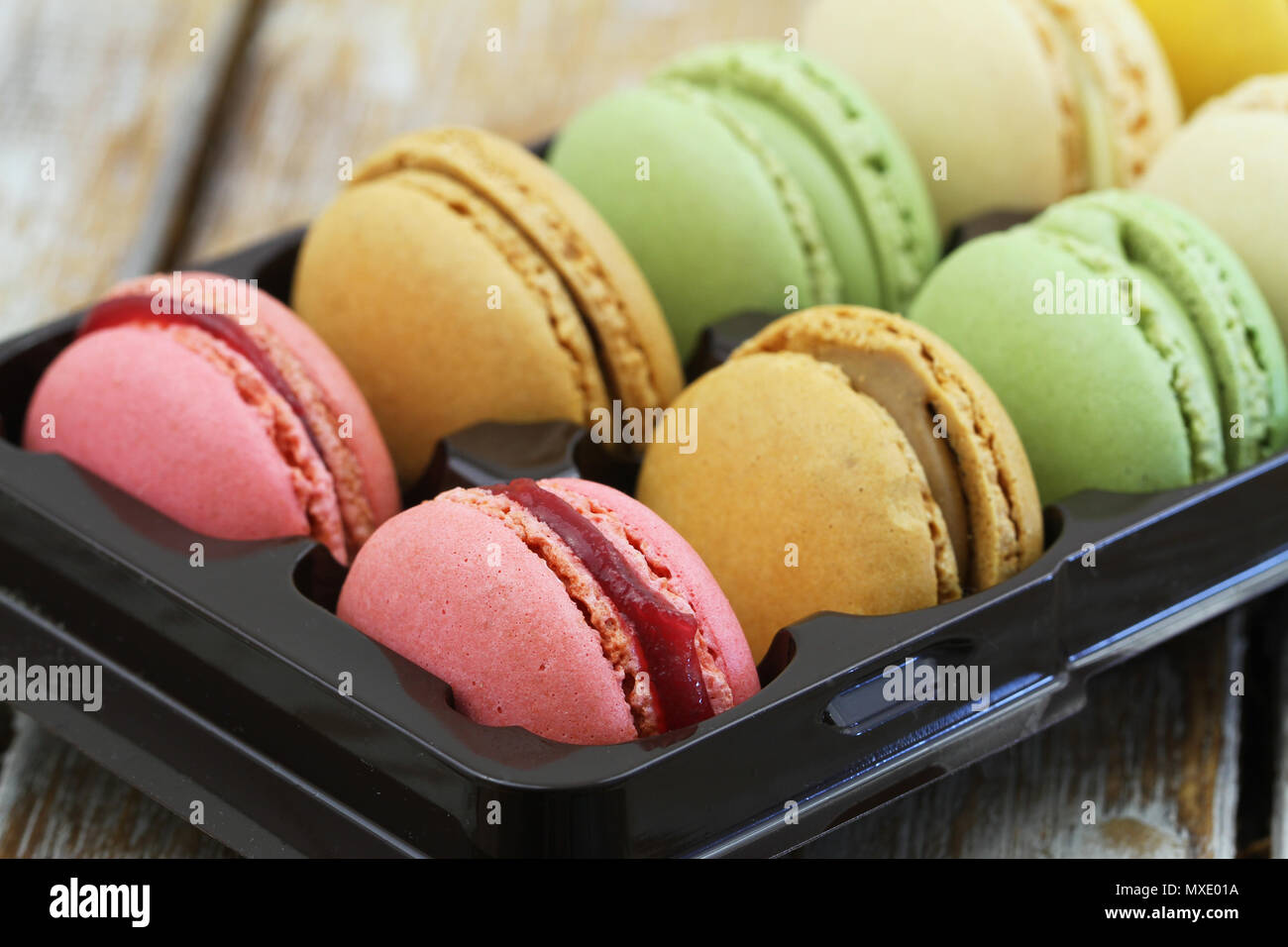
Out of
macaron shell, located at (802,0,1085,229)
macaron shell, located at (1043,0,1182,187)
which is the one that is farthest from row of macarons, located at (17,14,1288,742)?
macaron shell, located at (1043,0,1182,187)

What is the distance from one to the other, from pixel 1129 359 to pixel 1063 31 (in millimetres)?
633

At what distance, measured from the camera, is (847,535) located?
1.24 m

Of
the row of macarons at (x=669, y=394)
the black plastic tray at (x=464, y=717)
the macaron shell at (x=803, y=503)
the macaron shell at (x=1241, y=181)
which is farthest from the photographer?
the macaron shell at (x=1241, y=181)

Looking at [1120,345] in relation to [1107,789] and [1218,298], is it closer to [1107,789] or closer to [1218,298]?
[1218,298]

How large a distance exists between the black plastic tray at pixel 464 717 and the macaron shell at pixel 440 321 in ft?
0.32

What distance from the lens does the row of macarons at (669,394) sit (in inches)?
43.9

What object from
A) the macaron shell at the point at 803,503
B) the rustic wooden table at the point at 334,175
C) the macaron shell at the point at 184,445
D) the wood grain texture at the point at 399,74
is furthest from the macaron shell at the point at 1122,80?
the macaron shell at the point at 184,445

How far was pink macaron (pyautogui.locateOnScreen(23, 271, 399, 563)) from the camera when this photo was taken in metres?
1.31

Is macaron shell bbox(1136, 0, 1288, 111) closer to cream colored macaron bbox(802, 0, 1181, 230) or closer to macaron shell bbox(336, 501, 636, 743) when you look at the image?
cream colored macaron bbox(802, 0, 1181, 230)

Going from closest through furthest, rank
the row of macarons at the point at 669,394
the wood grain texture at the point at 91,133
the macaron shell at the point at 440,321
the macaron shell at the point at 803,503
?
1. the row of macarons at the point at 669,394
2. the macaron shell at the point at 803,503
3. the macaron shell at the point at 440,321
4. the wood grain texture at the point at 91,133

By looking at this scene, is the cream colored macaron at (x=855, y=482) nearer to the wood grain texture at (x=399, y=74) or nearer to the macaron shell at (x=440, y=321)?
the macaron shell at (x=440, y=321)

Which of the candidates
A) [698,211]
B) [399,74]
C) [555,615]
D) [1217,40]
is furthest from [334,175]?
[555,615]
